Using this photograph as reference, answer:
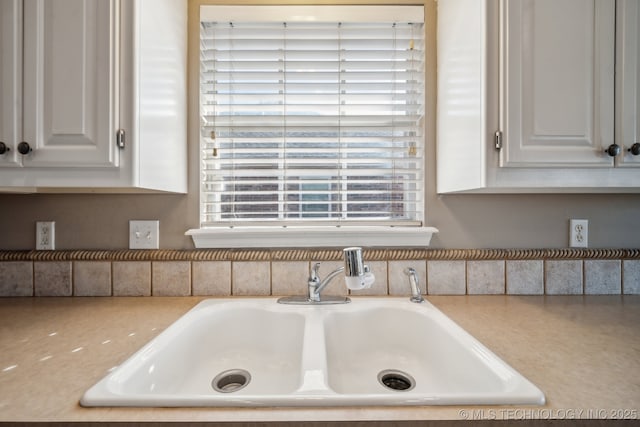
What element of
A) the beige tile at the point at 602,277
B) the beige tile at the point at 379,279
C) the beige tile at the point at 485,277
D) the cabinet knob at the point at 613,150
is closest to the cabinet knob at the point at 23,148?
the beige tile at the point at 379,279

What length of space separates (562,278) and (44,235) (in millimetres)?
2030

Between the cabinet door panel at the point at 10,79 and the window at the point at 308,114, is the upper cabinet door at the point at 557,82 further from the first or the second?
the cabinet door panel at the point at 10,79

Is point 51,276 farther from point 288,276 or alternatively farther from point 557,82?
point 557,82

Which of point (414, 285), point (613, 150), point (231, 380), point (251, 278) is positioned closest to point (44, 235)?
point (251, 278)

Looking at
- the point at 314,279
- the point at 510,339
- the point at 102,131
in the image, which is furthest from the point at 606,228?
the point at 102,131

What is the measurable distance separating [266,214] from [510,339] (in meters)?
0.92

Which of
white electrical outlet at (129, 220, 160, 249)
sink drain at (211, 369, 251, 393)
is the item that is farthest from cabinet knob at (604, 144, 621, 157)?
white electrical outlet at (129, 220, 160, 249)

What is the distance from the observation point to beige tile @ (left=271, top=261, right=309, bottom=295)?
1.18 meters

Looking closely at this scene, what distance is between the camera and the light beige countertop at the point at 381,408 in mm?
509

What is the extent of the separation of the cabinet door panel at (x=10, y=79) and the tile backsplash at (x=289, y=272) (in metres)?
0.47

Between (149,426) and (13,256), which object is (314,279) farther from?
(13,256)

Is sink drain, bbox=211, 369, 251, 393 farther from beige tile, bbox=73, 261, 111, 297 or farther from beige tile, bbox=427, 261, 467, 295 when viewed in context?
beige tile, bbox=427, 261, 467, 295

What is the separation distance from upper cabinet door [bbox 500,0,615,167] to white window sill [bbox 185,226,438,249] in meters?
0.43

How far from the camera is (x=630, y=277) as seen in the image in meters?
1.21
